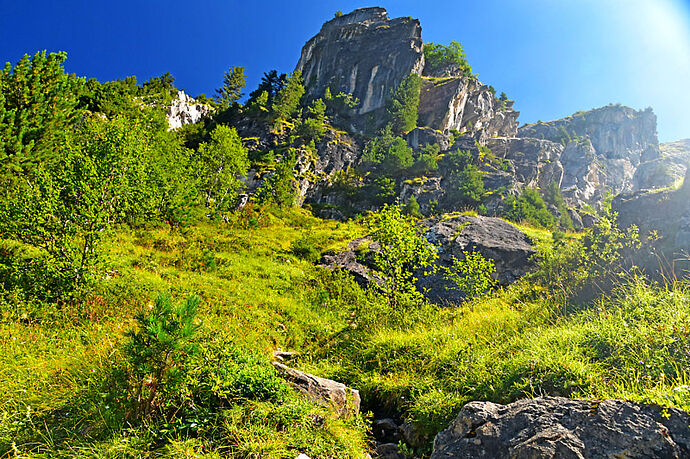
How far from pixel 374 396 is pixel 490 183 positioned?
5686 cm

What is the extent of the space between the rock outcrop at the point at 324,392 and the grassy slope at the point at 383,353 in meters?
0.28

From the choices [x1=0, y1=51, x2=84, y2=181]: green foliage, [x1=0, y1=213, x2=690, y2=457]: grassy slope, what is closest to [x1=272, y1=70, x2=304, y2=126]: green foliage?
[x1=0, y1=51, x2=84, y2=181]: green foliage

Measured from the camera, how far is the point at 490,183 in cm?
5450

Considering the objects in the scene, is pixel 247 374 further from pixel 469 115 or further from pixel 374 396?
pixel 469 115

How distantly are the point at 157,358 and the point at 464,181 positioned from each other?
55.4 m

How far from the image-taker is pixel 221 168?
3197 cm

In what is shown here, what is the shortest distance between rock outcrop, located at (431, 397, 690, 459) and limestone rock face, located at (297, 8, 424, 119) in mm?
81189

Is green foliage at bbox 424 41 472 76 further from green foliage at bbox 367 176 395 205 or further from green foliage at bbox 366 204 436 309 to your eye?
green foliage at bbox 366 204 436 309

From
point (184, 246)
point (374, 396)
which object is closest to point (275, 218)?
point (184, 246)

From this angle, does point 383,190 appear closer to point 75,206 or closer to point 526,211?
point 526,211

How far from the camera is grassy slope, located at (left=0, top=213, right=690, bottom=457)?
11.5 feet

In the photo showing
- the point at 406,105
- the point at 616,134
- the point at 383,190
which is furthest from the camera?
the point at 616,134

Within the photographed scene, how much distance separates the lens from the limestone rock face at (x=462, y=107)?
74.3 meters

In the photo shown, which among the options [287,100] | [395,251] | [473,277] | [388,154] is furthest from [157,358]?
[287,100]
